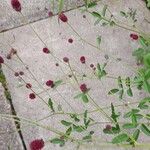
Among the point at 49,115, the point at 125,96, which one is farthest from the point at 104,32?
the point at 49,115

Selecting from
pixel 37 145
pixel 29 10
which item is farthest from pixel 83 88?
pixel 29 10

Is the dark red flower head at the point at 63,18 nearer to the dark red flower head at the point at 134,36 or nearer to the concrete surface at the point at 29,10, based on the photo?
the concrete surface at the point at 29,10

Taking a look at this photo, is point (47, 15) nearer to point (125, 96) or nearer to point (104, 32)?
point (104, 32)

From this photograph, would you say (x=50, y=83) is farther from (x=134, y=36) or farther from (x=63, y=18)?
(x=134, y=36)

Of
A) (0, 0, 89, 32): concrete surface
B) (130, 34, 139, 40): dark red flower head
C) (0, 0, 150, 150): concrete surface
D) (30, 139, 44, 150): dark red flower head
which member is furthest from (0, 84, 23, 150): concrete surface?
(130, 34, 139, 40): dark red flower head

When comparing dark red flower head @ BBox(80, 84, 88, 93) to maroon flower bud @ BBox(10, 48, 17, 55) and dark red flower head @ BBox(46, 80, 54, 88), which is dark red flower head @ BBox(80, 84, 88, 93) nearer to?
dark red flower head @ BBox(46, 80, 54, 88)
